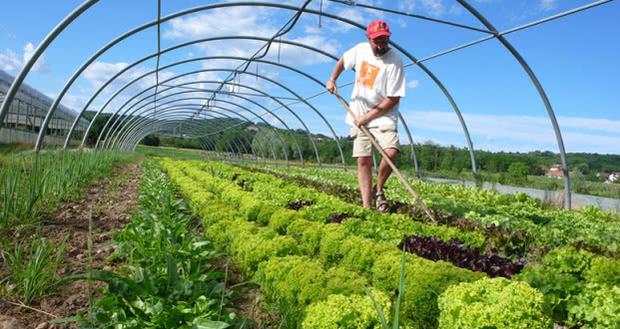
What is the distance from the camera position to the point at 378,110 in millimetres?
6199

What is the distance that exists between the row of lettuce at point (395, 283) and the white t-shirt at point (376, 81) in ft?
6.43

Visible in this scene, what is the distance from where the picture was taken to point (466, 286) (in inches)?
98.9

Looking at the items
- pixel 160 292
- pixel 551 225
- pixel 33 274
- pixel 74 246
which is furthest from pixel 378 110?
pixel 33 274

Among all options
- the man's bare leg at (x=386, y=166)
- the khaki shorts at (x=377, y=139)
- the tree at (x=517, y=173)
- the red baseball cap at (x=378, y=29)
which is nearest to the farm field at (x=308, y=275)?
the man's bare leg at (x=386, y=166)

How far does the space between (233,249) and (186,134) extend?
44027 millimetres

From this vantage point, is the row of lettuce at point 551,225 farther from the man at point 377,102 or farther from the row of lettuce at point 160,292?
the row of lettuce at point 160,292

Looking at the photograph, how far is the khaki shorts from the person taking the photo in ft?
20.4

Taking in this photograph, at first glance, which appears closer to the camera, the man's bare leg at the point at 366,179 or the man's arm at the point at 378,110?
the man's arm at the point at 378,110

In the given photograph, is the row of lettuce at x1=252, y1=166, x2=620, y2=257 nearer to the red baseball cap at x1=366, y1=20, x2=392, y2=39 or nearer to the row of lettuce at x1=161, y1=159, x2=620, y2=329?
the row of lettuce at x1=161, y1=159, x2=620, y2=329

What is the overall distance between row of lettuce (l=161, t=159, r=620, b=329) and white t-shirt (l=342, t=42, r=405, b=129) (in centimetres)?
196

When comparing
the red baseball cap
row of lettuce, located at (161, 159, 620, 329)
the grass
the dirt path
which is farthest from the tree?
the grass

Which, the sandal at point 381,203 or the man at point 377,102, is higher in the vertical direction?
the man at point 377,102

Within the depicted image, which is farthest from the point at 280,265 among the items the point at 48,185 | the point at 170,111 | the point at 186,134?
the point at 186,134

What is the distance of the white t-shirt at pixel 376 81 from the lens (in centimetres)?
615
